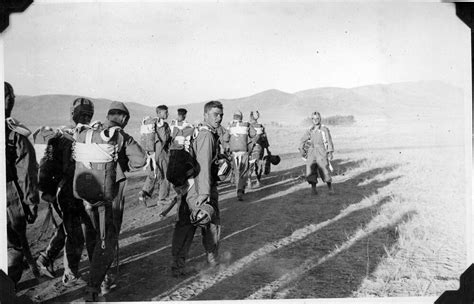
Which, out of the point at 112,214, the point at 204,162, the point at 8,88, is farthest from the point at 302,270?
the point at 8,88

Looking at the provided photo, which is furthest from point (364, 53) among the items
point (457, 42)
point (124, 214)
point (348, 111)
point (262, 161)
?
point (124, 214)

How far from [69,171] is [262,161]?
379 centimetres

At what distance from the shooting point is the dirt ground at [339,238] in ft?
17.3

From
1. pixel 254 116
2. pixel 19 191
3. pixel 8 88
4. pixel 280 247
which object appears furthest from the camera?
pixel 254 116

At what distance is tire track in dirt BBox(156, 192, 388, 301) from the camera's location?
5180 mm

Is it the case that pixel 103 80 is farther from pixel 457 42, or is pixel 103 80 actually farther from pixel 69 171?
pixel 457 42

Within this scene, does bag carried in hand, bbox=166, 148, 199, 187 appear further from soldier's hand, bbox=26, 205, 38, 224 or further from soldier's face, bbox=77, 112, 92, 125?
soldier's hand, bbox=26, 205, 38, 224

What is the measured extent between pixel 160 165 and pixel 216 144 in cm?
104

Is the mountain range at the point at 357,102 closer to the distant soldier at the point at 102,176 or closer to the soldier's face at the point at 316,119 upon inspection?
the soldier's face at the point at 316,119

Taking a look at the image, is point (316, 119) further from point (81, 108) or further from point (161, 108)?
point (81, 108)

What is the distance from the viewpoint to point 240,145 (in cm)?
765

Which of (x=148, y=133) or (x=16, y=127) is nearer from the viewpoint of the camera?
(x=16, y=127)

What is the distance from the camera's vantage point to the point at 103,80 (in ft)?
18.3

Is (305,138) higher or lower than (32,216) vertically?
higher
